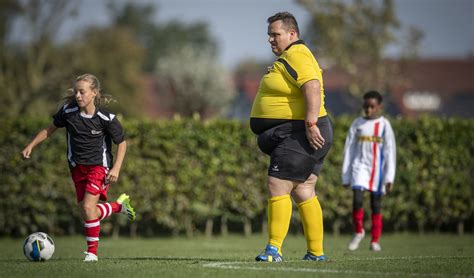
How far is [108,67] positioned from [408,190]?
35398 millimetres

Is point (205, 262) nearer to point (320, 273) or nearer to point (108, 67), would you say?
point (320, 273)

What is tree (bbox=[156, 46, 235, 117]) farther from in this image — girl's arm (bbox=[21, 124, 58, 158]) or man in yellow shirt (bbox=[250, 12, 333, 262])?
man in yellow shirt (bbox=[250, 12, 333, 262])

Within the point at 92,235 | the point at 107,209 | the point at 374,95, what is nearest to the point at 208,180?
the point at 374,95

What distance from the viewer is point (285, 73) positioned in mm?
8320

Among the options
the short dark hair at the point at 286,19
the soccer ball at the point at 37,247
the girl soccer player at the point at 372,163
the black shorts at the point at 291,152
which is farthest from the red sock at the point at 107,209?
the girl soccer player at the point at 372,163

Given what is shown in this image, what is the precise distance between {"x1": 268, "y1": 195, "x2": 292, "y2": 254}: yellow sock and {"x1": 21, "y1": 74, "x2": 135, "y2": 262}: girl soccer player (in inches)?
70.8

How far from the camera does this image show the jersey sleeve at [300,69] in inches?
322

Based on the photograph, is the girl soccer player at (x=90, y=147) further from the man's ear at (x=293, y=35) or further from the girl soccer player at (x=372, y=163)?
the girl soccer player at (x=372, y=163)

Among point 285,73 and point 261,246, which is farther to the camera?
point 261,246

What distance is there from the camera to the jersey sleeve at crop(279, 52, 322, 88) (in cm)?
819

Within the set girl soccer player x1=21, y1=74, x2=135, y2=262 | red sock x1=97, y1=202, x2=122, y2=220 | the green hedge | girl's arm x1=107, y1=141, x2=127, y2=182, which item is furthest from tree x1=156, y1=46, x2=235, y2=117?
girl's arm x1=107, y1=141, x2=127, y2=182

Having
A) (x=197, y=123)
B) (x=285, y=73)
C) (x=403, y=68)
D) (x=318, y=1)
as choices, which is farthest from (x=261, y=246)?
(x=403, y=68)

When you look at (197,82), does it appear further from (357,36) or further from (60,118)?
(60,118)

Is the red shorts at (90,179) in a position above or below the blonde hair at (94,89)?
below
